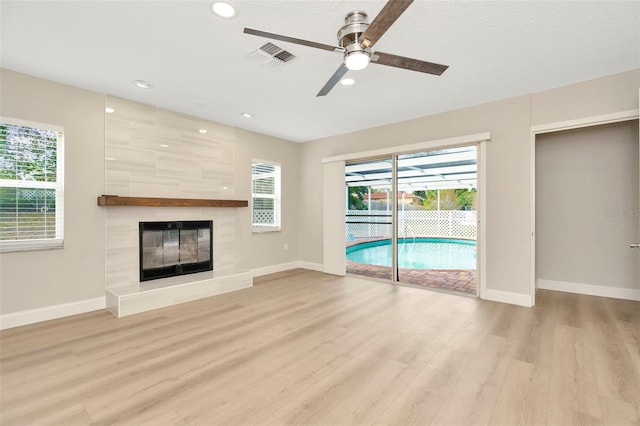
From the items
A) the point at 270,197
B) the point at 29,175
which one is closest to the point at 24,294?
the point at 29,175

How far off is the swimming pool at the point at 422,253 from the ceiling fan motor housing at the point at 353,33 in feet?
11.3

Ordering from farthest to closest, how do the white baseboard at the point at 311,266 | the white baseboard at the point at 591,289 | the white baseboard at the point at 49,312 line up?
the white baseboard at the point at 311,266
the white baseboard at the point at 591,289
the white baseboard at the point at 49,312

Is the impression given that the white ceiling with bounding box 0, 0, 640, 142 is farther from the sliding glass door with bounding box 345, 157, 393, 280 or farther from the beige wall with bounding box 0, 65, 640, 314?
the sliding glass door with bounding box 345, 157, 393, 280

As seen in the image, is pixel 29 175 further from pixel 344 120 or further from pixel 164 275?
pixel 344 120

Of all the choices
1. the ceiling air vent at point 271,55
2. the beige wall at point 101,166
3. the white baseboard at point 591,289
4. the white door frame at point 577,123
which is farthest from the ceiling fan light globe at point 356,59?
the white baseboard at point 591,289

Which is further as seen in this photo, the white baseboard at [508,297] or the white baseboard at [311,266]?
the white baseboard at [311,266]

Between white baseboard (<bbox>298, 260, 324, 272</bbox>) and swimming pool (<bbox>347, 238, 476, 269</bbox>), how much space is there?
62 cm

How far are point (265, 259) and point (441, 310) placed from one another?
3219 mm

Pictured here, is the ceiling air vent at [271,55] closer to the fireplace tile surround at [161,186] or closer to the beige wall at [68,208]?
the fireplace tile surround at [161,186]

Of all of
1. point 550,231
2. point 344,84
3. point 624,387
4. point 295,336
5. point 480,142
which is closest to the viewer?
point 624,387

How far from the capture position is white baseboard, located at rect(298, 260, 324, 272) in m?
5.82

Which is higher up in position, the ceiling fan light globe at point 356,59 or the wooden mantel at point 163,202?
the ceiling fan light globe at point 356,59

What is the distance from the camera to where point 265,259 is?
218 inches

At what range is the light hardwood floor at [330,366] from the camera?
173cm
